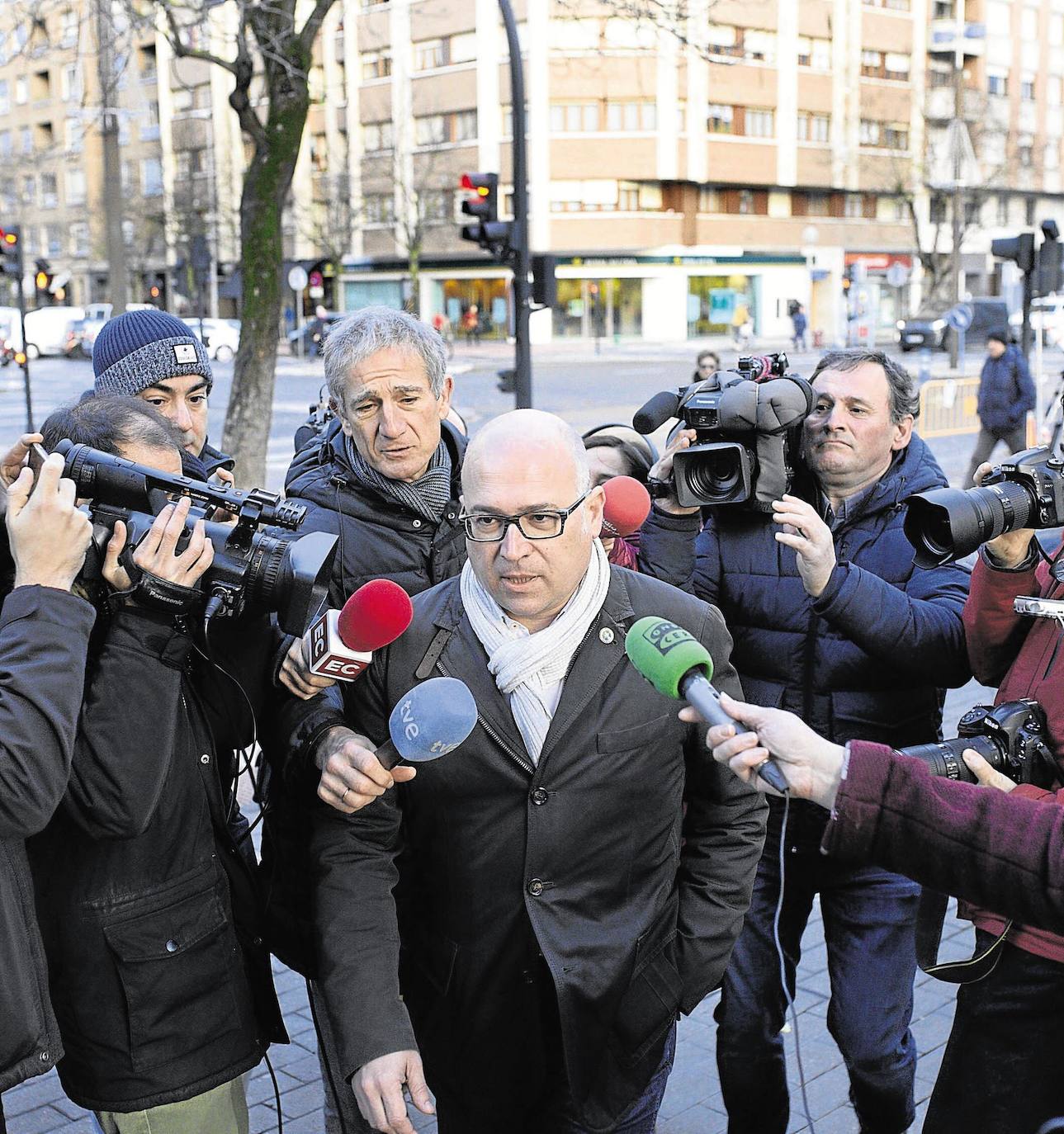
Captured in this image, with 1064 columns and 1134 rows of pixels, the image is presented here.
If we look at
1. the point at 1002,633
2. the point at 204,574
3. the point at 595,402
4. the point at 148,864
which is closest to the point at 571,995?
the point at 148,864

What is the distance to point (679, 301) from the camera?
5225 cm

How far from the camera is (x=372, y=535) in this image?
340 centimetres

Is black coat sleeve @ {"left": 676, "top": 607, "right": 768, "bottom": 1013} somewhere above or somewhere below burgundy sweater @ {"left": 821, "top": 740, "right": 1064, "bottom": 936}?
below

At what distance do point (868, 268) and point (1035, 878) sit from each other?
2296 inches

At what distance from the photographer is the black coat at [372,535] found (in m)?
3.36

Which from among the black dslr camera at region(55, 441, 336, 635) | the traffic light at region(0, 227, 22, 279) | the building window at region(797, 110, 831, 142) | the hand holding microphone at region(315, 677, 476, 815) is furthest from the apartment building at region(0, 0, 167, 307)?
the hand holding microphone at region(315, 677, 476, 815)

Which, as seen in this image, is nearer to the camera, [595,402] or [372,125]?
[595,402]

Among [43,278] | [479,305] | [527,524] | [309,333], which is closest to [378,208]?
[479,305]

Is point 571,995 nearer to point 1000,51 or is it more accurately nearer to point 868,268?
point 868,268

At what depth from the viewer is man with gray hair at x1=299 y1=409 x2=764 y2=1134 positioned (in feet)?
8.55

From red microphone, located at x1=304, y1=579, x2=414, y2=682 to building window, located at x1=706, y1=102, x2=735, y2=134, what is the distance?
52.2 meters

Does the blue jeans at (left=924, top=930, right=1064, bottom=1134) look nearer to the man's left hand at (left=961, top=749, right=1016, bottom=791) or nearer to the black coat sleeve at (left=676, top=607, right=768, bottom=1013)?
the man's left hand at (left=961, top=749, right=1016, bottom=791)

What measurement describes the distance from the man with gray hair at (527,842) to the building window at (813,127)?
55343 mm

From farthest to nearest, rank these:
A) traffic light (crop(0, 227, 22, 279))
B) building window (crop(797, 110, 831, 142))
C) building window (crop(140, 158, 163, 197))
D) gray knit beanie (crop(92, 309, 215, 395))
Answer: building window (crop(140, 158, 163, 197)) < building window (crop(797, 110, 831, 142)) < traffic light (crop(0, 227, 22, 279)) < gray knit beanie (crop(92, 309, 215, 395))
